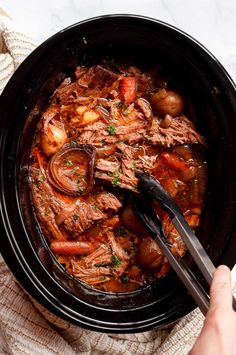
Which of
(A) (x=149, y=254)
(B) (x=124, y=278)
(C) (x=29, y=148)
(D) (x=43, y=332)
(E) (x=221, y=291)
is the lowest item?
(D) (x=43, y=332)

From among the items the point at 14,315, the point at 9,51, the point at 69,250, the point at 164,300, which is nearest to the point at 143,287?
the point at 164,300

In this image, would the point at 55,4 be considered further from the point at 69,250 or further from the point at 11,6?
the point at 69,250

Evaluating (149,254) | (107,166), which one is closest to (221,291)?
(149,254)

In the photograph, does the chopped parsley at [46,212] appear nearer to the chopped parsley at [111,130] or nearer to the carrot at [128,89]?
the chopped parsley at [111,130]

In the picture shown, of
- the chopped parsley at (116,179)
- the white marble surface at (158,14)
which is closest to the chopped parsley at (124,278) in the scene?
the chopped parsley at (116,179)

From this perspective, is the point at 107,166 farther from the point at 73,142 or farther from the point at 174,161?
the point at 174,161

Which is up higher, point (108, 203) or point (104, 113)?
point (104, 113)
